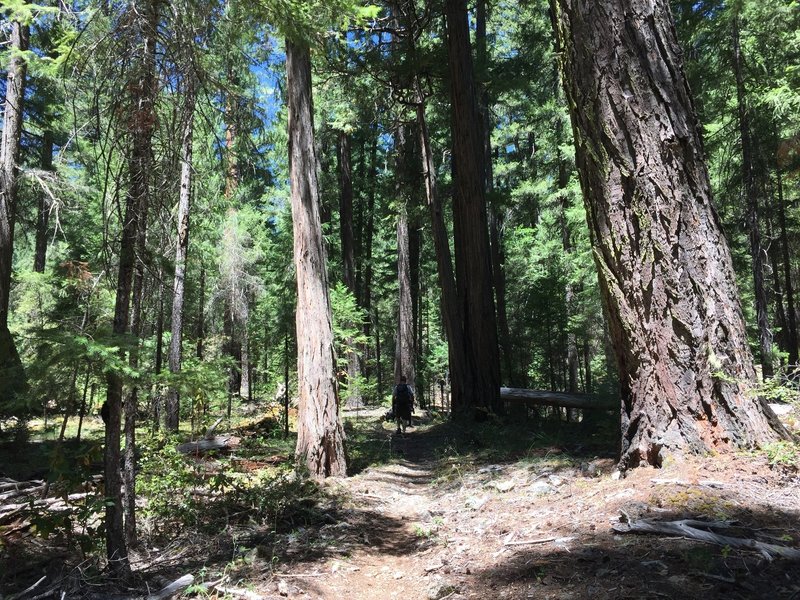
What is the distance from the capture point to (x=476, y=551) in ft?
13.1

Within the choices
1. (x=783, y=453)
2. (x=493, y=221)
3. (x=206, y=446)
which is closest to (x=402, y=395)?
(x=206, y=446)

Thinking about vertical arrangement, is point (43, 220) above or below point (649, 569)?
above

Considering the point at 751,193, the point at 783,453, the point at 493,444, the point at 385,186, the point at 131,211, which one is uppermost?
the point at 385,186

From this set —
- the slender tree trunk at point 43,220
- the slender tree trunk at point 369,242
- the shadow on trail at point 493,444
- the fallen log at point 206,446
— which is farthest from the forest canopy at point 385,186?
the slender tree trunk at point 369,242

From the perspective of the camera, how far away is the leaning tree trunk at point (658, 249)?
411cm

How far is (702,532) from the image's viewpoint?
2980 millimetres

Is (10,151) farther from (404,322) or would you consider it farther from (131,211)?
(404,322)

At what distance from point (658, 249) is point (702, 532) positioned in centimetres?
221

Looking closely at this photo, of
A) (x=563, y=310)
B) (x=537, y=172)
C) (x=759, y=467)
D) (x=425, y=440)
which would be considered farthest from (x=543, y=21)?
(x=759, y=467)

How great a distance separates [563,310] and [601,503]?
15015 mm

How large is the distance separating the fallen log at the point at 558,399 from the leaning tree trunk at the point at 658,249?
5.98 metres

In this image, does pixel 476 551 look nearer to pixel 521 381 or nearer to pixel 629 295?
pixel 629 295

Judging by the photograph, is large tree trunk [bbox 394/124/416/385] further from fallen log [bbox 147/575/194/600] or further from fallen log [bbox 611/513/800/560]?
fallen log [bbox 611/513/800/560]

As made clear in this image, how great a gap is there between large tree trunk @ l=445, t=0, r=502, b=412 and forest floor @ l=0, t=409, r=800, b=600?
5591mm
